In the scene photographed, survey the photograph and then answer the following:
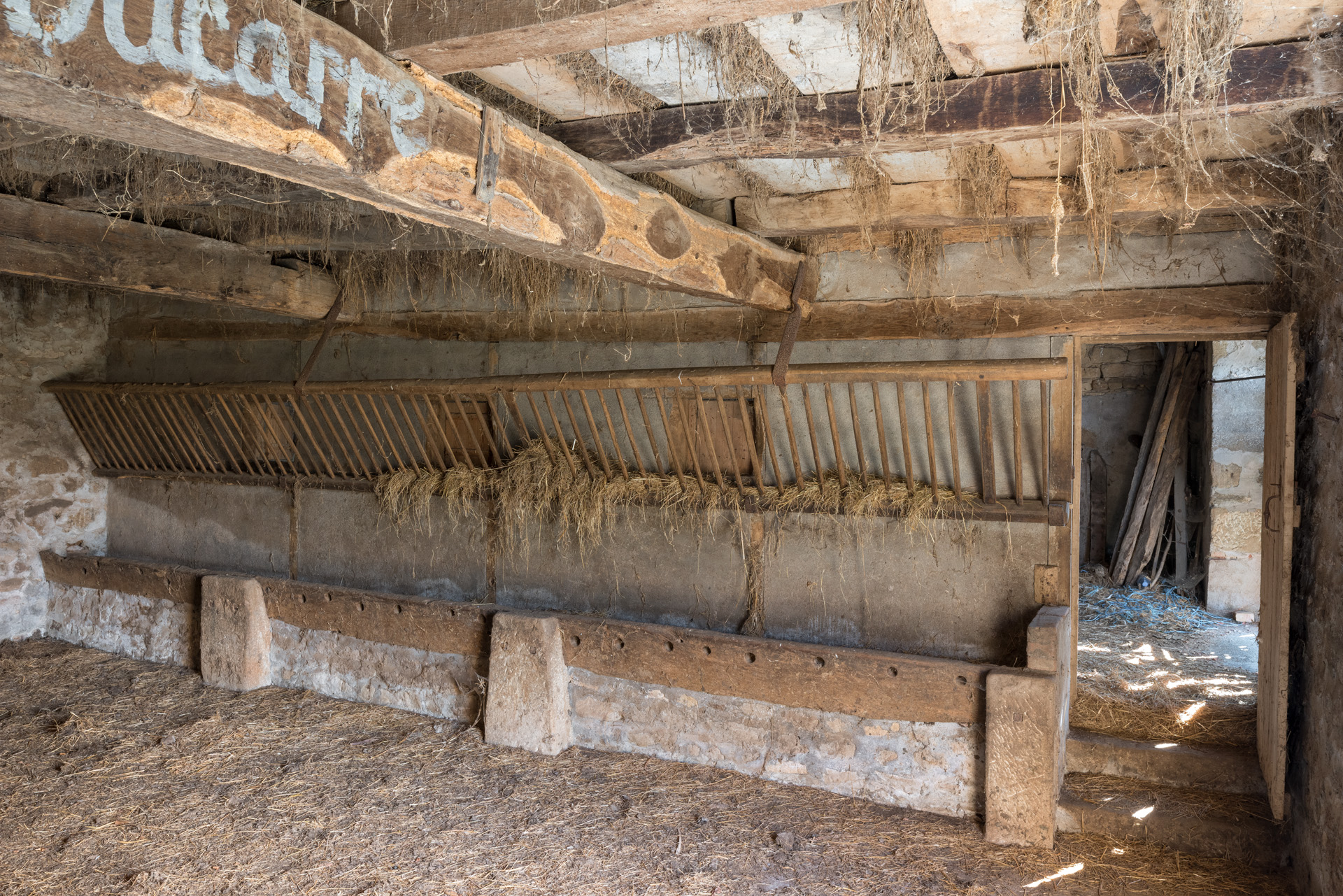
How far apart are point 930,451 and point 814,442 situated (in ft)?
1.50

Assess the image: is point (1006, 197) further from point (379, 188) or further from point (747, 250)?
point (379, 188)

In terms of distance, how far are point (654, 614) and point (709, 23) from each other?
10.2ft

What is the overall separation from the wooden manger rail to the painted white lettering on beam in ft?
6.30

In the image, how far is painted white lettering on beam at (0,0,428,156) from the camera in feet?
3.72

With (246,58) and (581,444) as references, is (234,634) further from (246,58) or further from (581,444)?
(246,58)

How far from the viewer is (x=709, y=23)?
1.45 meters

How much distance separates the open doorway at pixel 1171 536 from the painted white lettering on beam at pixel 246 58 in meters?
3.68

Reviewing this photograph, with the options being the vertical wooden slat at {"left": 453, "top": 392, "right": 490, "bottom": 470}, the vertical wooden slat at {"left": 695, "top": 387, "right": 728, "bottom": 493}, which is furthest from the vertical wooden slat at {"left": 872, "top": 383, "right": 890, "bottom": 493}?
the vertical wooden slat at {"left": 453, "top": 392, "right": 490, "bottom": 470}

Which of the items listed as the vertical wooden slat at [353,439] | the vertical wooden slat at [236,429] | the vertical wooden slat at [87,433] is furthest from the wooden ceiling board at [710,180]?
the vertical wooden slat at [87,433]

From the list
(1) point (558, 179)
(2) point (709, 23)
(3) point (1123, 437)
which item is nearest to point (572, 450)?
(1) point (558, 179)

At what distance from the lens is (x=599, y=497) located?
4059 mm

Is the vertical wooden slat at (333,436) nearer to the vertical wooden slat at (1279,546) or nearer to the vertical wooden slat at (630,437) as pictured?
the vertical wooden slat at (630,437)

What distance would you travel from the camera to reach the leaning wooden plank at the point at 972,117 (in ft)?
5.91

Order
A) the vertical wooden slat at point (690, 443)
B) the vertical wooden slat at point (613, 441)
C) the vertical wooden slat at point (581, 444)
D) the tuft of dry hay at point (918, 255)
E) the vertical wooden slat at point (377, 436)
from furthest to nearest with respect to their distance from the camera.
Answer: the vertical wooden slat at point (377, 436)
the vertical wooden slat at point (581, 444)
the vertical wooden slat at point (613, 441)
the vertical wooden slat at point (690, 443)
the tuft of dry hay at point (918, 255)
